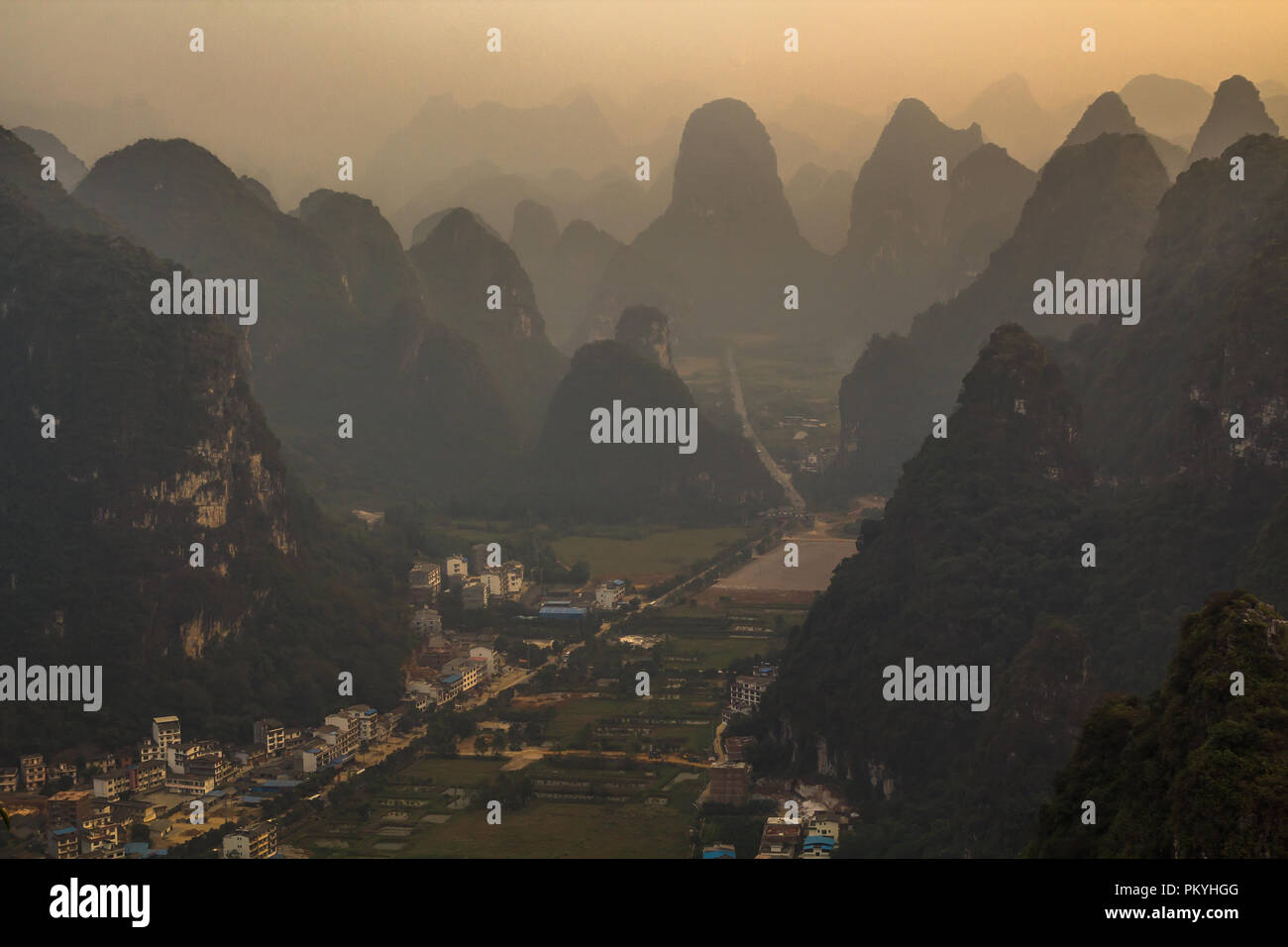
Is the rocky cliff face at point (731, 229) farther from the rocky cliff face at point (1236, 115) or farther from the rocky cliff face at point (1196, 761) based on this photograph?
the rocky cliff face at point (1196, 761)

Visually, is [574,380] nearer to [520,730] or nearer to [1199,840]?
[520,730]

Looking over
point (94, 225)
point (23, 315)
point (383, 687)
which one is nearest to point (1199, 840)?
point (383, 687)

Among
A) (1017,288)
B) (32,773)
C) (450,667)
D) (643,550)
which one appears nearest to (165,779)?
(32,773)

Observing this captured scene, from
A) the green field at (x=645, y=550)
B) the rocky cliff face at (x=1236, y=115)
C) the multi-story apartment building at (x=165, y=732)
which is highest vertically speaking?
the rocky cliff face at (x=1236, y=115)

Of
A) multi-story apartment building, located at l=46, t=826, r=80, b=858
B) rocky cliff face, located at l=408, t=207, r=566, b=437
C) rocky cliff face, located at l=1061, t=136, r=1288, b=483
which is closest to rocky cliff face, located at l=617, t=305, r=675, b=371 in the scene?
rocky cliff face, located at l=408, t=207, r=566, b=437

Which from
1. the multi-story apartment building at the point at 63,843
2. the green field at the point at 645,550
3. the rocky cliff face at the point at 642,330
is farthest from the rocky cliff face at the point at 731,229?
the multi-story apartment building at the point at 63,843

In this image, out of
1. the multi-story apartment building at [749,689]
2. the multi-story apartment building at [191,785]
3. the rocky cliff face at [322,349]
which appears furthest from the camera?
the rocky cliff face at [322,349]

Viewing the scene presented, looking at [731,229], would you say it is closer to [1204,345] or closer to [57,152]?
[57,152]

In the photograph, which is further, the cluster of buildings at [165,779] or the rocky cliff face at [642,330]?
the rocky cliff face at [642,330]

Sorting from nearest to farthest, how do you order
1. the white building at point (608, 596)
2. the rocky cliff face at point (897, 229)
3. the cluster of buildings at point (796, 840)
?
the cluster of buildings at point (796, 840) < the white building at point (608, 596) < the rocky cliff face at point (897, 229)
